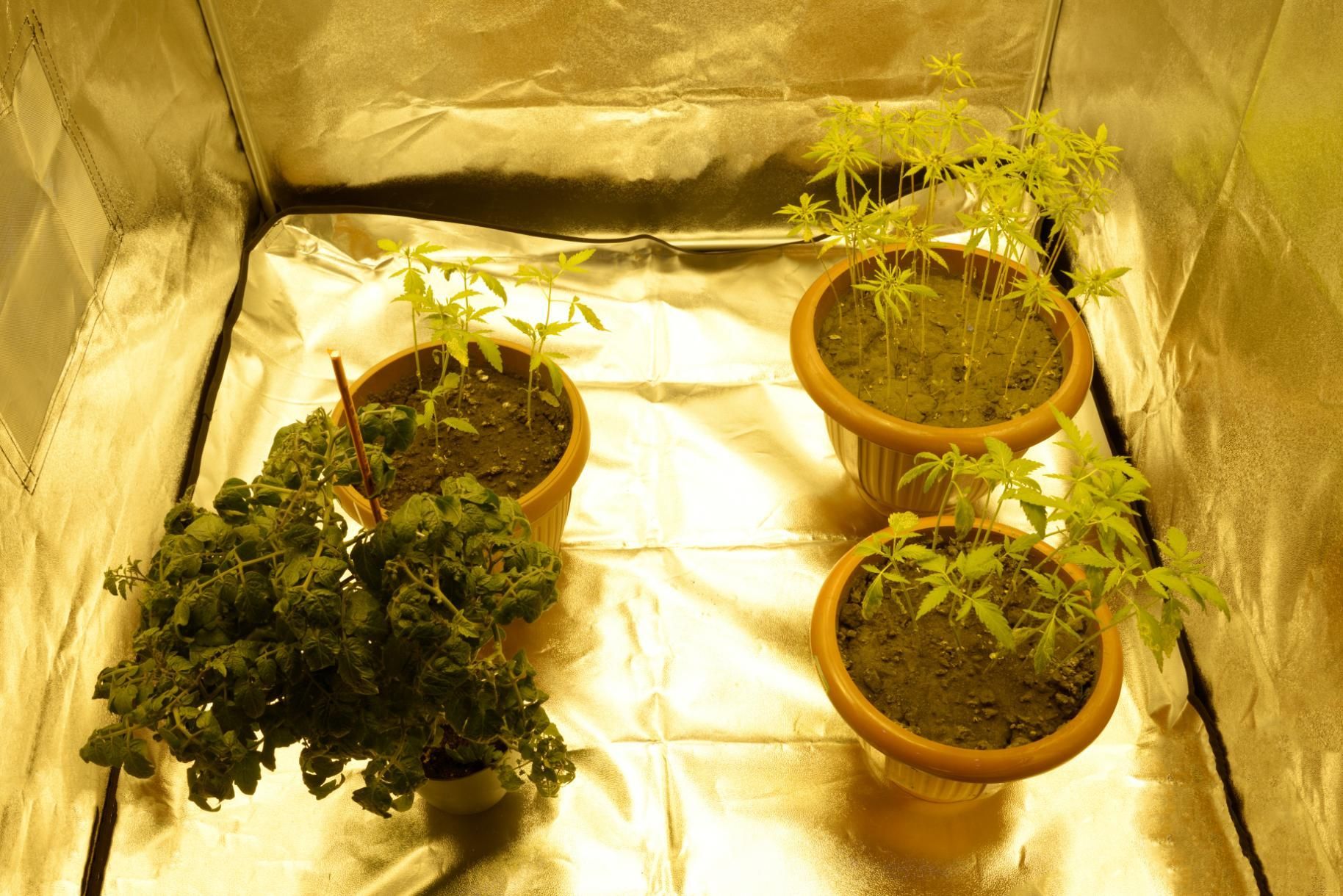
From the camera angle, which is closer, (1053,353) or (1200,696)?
(1200,696)

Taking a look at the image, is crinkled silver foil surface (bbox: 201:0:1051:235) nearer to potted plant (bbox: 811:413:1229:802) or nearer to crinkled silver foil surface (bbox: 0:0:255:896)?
crinkled silver foil surface (bbox: 0:0:255:896)

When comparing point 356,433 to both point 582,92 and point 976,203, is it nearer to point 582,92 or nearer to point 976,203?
point 976,203

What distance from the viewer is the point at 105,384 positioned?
150 centimetres

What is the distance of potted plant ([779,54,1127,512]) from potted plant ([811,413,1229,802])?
0.48 ft

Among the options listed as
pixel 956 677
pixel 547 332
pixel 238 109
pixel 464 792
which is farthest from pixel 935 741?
pixel 238 109

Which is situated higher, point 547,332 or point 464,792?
point 547,332

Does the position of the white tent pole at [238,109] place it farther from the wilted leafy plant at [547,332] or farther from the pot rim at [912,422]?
the pot rim at [912,422]

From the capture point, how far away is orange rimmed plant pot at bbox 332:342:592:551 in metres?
1.47

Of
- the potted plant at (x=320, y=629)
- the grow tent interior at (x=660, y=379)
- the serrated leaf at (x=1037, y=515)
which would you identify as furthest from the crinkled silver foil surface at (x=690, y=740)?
the serrated leaf at (x=1037, y=515)

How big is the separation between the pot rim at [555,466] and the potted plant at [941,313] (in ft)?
1.09

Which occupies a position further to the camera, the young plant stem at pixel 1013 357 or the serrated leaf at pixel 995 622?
the young plant stem at pixel 1013 357

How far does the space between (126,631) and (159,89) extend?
2.65 feet

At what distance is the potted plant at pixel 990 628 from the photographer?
3.90 feet

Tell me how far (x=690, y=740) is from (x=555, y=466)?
0.40m
